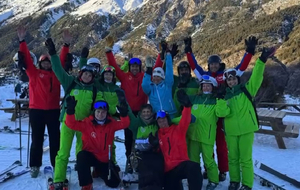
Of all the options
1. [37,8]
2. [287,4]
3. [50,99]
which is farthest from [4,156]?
[37,8]

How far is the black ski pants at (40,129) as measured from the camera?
14.4 ft

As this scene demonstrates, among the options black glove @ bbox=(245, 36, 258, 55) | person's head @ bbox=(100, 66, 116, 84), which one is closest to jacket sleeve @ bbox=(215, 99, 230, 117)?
black glove @ bbox=(245, 36, 258, 55)

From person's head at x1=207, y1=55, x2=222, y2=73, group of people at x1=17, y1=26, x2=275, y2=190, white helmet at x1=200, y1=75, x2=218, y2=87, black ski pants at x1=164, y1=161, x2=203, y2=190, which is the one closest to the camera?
black ski pants at x1=164, y1=161, x2=203, y2=190

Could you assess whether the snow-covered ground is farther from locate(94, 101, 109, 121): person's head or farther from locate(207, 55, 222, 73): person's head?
locate(207, 55, 222, 73): person's head

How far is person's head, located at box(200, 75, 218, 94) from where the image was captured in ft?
13.5

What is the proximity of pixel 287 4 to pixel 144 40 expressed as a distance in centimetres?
3943

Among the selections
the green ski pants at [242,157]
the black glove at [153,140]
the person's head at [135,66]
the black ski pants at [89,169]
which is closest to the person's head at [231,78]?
the green ski pants at [242,157]

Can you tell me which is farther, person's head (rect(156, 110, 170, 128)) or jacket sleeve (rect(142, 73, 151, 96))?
jacket sleeve (rect(142, 73, 151, 96))

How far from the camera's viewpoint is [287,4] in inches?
2242

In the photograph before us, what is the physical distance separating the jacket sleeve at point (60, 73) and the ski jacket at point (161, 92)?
1.08 metres

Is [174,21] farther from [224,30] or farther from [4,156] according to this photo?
[4,156]

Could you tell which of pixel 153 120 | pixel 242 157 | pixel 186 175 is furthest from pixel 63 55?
pixel 242 157

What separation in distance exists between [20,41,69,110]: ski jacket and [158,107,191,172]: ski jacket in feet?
5.76

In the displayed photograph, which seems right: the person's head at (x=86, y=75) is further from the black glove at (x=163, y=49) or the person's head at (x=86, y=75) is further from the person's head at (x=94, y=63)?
the black glove at (x=163, y=49)
